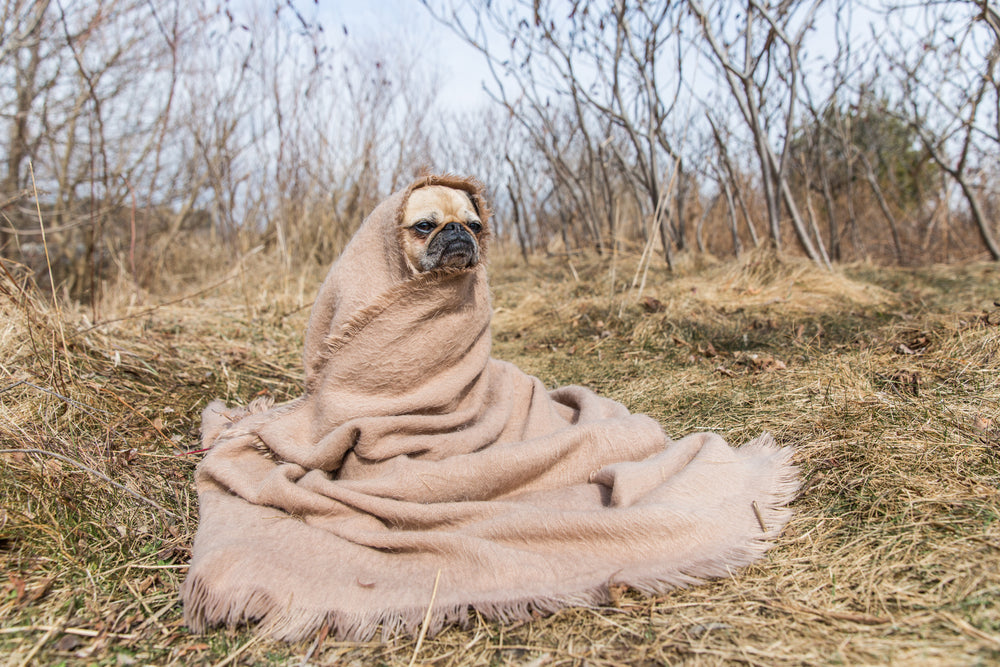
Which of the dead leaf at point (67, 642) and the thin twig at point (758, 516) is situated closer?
the dead leaf at point (67, 642)

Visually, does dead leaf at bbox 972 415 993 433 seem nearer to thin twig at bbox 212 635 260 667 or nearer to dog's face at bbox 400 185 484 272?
dog's face at bbox 400 185 484 272

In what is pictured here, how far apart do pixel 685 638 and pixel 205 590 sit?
119 cm

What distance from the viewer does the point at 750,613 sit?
4.62ft

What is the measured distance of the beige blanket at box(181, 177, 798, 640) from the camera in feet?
5.01

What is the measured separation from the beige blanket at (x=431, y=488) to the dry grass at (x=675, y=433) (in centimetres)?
9

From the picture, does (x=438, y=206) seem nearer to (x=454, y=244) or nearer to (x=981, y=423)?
(x=454, y=244)

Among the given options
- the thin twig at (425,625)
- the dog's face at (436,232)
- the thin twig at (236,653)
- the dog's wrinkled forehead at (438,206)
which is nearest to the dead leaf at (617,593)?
the thin twig at (425,625)

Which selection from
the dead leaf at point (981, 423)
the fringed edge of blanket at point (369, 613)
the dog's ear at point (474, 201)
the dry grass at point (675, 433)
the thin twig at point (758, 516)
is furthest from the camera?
the dog's ear at point (474, 201)

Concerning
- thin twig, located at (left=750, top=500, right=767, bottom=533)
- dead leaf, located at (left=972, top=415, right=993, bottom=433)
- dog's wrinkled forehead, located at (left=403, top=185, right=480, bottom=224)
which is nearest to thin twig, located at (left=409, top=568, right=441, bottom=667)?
thin twig, located at (left=750, top=500, right=767, bottom=533)

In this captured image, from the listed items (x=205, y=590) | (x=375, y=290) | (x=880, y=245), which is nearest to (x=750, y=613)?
(x=205, y=590)

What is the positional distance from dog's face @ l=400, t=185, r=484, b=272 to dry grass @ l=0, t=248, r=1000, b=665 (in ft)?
3.74

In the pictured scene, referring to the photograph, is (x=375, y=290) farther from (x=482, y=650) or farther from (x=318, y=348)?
(x=482, y=650)

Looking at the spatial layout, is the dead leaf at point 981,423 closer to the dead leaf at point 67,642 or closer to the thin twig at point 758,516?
the thin twig at point 758,516

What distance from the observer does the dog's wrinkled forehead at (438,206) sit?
2.05m
